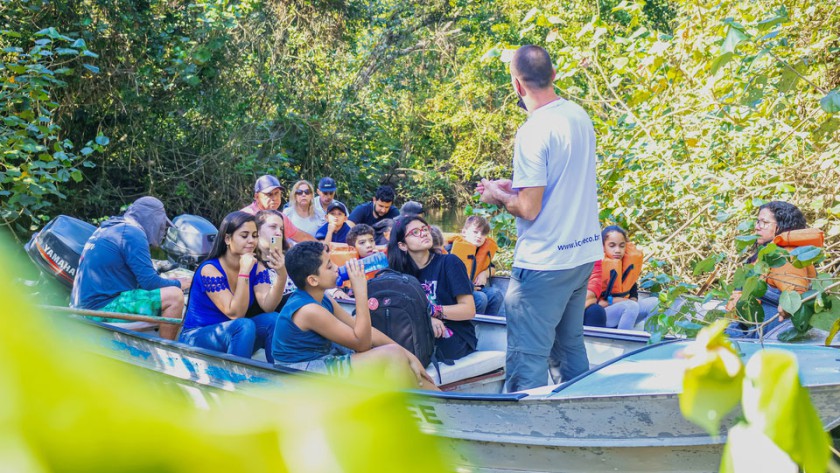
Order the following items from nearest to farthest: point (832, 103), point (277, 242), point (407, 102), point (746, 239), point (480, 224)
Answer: point (832, 103) → point (746, 239) → point (277, 242) → point (480, 224) → point (407, 102)

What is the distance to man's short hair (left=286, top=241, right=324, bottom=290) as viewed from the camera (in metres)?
3.97

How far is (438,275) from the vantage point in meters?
4.68

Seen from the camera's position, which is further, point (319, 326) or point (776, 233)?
point (776, 233)

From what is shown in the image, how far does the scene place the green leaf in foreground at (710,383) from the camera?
0.32 meters

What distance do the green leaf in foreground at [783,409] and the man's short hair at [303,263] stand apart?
374 cm

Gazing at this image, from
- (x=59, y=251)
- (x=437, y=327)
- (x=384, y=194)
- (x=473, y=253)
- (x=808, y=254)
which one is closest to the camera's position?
(x=808, y=254)

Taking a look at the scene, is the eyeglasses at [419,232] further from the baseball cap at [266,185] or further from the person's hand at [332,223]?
the person's hand at [332,223]

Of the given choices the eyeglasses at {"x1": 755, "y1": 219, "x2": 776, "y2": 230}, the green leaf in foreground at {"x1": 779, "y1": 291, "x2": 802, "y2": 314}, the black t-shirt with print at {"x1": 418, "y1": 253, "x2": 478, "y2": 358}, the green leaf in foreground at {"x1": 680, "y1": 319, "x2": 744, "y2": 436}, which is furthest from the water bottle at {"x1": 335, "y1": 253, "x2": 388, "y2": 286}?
the green leaf in foreground at {"x1": 680, "y1": 319, "x2": 744, "y2": 436}

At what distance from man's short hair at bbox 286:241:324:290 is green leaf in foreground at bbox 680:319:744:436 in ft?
12.1

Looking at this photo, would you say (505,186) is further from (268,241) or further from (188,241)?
(188,241)

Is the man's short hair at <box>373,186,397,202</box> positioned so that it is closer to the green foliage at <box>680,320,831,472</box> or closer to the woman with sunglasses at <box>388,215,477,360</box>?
the woman with sunglasses at <box>388,215,477,360</box>

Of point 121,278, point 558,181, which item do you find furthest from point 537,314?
point 121,278

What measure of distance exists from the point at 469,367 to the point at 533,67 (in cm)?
183

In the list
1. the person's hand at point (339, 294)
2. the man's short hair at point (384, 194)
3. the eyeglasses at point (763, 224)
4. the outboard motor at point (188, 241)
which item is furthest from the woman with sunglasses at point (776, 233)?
the outboard motor at point (188, 241)
